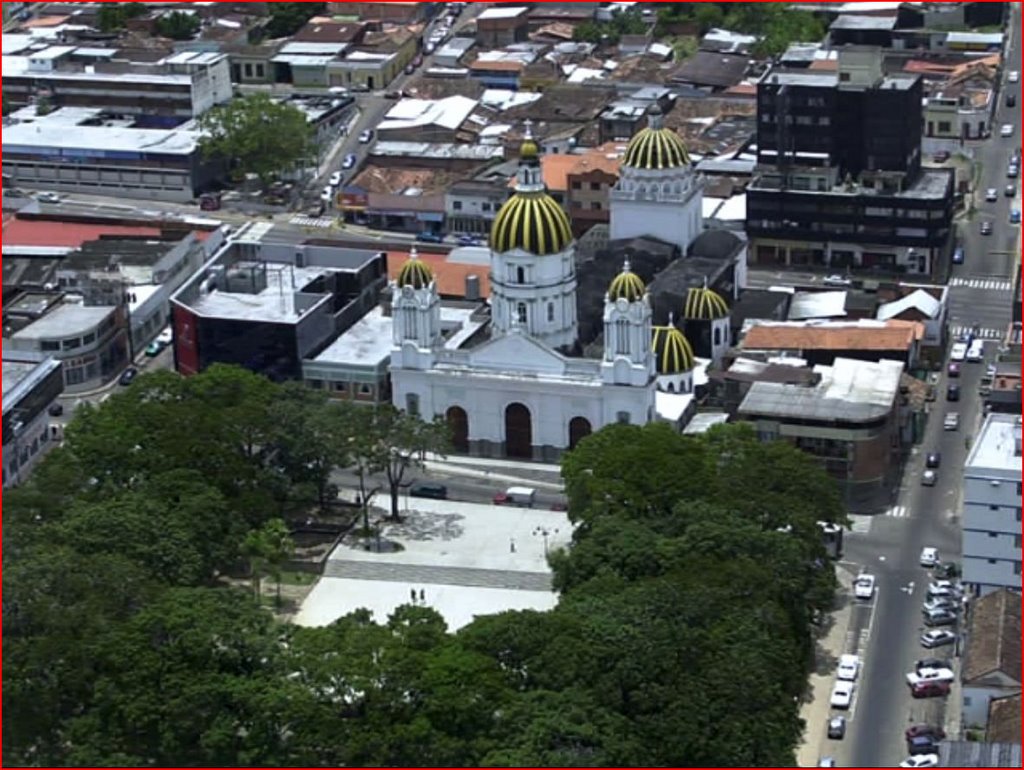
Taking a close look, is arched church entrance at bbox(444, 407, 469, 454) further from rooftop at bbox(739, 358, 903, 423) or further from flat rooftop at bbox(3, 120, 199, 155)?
flat rooftop at bbox(3, 120, 199, 155)

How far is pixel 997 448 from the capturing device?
307 ft

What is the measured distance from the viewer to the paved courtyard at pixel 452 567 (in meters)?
94.7

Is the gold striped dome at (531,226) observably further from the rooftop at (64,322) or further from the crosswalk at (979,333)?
the crosswalk at (979,333)

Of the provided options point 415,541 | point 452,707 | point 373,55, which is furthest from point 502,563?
point 373,55

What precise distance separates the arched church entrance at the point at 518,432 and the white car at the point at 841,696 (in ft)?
86.0

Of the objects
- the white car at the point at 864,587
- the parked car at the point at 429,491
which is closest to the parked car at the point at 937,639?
the white car at the point at 864,587

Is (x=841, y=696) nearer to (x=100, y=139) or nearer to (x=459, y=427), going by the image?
(x=459, y=427)

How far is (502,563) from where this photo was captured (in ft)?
322

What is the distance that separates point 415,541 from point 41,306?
32.1 meters

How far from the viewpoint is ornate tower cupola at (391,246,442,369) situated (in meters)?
109

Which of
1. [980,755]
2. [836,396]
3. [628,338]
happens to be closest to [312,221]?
[628,338]

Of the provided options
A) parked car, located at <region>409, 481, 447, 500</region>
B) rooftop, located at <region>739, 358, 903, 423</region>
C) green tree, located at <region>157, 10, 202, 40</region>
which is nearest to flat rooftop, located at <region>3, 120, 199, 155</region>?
green tree, located at <region>157, 10, 202, 40</region>

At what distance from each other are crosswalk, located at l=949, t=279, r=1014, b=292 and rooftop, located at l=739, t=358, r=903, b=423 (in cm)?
2428

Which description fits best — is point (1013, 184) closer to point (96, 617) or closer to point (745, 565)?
point (745, 565)
